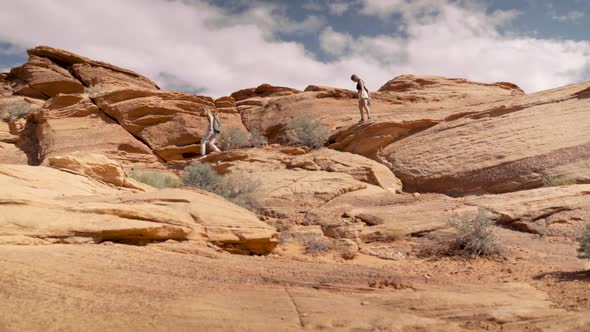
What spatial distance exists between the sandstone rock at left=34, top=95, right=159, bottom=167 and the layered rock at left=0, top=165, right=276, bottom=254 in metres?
10.2

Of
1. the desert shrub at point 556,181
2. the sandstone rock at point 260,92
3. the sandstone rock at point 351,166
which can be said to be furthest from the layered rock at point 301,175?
the sandstone rock at point 260,92

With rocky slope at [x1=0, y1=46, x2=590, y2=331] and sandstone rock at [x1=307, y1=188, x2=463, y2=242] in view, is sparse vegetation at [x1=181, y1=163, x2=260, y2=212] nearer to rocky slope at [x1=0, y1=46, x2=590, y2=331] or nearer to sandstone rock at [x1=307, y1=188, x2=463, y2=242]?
rocky slope at [x1=0, y1=46, x2=590, y2=331]

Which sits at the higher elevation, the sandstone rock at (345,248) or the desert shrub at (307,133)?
the desert shrub at (307,133)

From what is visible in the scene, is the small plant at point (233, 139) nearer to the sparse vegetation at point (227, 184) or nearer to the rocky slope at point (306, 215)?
the rocky slope at point (306, 215)

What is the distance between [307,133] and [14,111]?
15.1 metres

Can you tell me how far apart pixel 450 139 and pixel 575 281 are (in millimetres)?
9636

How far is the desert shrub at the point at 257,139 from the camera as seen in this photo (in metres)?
19.5

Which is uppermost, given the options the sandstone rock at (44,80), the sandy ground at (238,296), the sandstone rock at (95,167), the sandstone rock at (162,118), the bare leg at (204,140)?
the sandstone rock at (44,80)

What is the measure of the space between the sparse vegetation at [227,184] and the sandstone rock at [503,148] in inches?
208

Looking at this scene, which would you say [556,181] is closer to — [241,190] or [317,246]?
[317,246]

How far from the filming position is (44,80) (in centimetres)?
2625

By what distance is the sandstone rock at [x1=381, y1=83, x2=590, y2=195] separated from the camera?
12312 mm

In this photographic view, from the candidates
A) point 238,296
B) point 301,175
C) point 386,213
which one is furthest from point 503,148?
point 238,296

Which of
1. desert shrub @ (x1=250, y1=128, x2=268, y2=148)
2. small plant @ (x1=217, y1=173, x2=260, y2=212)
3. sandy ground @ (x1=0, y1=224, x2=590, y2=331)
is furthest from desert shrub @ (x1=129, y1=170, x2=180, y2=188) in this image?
sandy ground @ (x1=0, y1=224, x2=590, y2=331)
